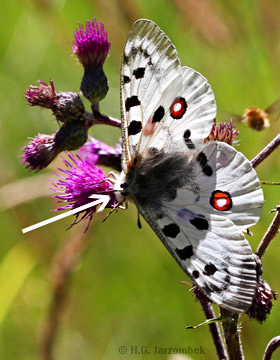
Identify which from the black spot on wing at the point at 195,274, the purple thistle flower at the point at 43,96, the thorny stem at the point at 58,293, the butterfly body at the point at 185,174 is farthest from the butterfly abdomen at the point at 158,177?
the thorny stem at the point at 58,293

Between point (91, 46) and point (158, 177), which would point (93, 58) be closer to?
point (91, 46)

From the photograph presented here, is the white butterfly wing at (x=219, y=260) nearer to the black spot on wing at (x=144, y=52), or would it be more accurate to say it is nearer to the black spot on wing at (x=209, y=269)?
the black spot on wing at (x=209, y=269)

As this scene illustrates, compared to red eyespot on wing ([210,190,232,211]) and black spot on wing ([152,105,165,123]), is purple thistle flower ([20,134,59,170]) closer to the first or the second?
black spot on wing ([152,105,165,123])

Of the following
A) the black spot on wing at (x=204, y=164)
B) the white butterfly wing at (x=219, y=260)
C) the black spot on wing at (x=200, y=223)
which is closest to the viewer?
the white butterfly wing at (x=219, y=260)

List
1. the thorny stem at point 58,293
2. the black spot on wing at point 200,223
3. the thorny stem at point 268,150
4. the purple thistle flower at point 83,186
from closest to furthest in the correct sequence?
the black spot on wing at point 200,223 → the thorny stem at point 268,150 → the purple thistle flower at point 83,186 → the thorny stem at point 58,293

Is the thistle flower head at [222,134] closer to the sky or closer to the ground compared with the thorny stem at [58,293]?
closer to the sky

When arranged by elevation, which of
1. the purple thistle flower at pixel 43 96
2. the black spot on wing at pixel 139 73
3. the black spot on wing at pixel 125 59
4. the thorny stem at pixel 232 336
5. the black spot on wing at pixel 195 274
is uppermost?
the black spot on wing at pixel 125 59

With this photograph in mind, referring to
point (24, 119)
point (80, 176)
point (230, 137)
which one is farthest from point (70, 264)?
point (24, 119)
